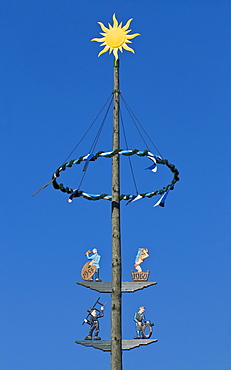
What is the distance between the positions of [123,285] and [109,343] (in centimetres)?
123

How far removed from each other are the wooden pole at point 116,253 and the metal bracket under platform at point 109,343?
237 millimetres

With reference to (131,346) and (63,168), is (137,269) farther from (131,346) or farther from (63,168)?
(63,168)

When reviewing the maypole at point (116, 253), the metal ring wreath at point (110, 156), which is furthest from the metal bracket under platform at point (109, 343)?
the metal ring wreath at point (110, 156)

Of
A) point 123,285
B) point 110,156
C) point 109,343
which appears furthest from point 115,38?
point 109,343

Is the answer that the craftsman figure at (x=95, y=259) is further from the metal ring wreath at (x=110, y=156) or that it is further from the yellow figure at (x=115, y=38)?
the yellow figure at (x=115, y=38)

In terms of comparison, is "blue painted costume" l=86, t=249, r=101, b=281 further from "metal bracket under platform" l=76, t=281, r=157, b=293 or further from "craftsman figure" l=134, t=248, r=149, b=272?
"craftsman figure" l=134, t=248, r=149, b=272

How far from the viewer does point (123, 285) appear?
14203 mm

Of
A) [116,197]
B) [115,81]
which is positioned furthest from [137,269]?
[115,81]

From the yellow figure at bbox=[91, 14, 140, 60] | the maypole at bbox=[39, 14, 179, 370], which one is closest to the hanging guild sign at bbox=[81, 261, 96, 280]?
the maypole at bbox=[39, 14, 179, 370]

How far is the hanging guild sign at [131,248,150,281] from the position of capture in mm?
14348

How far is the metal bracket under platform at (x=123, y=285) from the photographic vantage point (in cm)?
1414

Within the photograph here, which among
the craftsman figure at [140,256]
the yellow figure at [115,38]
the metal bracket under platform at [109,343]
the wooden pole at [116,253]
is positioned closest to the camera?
the wooden pole at [116,253]

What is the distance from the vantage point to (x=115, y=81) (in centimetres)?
1588

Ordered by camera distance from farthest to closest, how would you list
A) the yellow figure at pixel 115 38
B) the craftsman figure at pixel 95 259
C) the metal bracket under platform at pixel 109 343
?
the yellow figure at pixel 115 38 < the craftsman figure at pixel 95 259 < the metal bracket under platform at pixel 109 343
